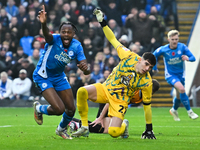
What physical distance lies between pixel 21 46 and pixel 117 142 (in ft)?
39.4

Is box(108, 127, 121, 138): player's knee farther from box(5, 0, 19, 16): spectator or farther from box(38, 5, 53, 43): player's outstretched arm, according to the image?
box(5, 0, 19, 16): spectator

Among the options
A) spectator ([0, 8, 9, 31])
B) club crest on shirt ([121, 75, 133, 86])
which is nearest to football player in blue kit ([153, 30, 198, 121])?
club crest on shirt ([121, 75, 133, 86])

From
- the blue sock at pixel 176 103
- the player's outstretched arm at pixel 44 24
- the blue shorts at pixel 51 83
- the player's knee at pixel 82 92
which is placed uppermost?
the player's outstretched arm at pixel 44 24

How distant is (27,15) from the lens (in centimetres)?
1841

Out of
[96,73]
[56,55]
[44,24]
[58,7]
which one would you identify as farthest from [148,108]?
[58,7]

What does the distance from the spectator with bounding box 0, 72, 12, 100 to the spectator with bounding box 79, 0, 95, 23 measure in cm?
437

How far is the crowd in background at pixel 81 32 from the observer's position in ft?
54.3

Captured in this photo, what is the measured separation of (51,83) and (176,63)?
529 centimetres

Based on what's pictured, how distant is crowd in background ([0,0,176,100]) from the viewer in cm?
1655

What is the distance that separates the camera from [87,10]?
1827cm

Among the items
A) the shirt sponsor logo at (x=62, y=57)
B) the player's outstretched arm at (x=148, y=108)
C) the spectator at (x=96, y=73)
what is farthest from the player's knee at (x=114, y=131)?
the spectator at (x=96, y=73)

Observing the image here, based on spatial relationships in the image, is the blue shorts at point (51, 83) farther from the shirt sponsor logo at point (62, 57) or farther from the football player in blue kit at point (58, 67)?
the shirt sponsor logo at point (62, 57)

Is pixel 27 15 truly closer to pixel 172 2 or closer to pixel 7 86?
pixel 7 86

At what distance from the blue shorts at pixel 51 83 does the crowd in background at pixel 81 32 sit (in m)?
8.48
